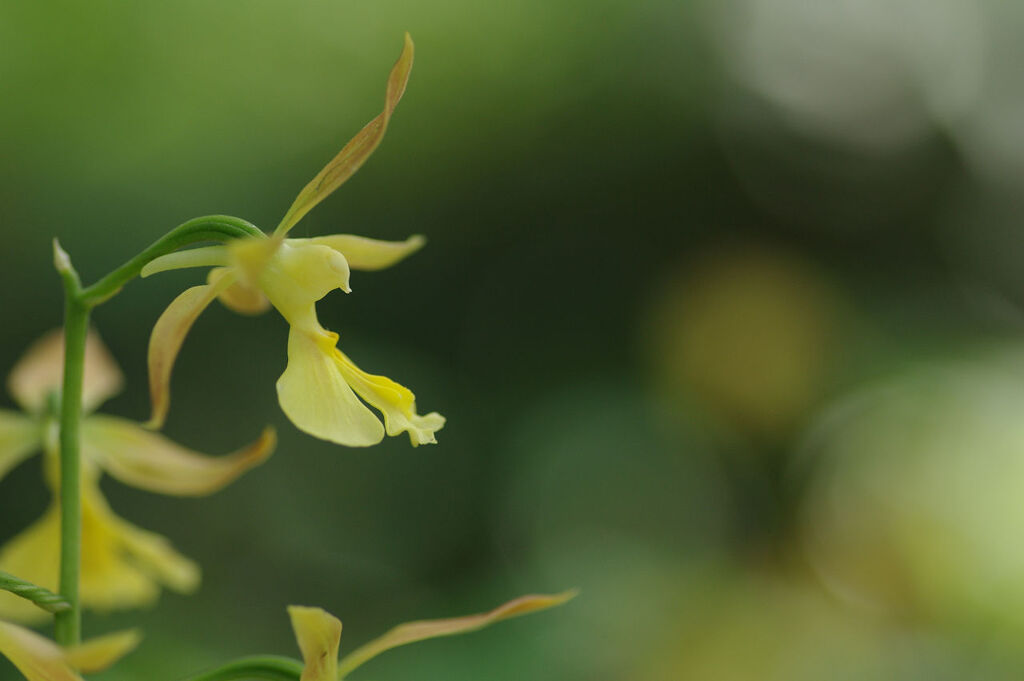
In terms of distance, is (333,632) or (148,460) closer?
(333,632)

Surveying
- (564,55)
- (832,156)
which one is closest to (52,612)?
(564,55)

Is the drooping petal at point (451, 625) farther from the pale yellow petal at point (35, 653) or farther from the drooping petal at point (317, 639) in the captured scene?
the pale yellow petal at point (35, 653)

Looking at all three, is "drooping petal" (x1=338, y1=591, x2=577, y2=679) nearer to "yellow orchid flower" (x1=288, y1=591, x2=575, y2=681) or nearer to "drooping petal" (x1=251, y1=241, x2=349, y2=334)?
"yellow orchid flower" (x1=288, y1=591, x2=575, y2=681)

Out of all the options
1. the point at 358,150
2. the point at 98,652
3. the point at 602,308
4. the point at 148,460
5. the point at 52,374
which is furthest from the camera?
→ the point at 602,308

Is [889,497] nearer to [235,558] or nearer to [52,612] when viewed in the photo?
[235,558]

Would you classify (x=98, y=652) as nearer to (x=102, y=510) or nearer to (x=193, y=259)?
(x=193, y=259)

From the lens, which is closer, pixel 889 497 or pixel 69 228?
pixel 69 228

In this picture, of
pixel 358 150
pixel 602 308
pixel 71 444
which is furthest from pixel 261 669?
pixel 602 308
